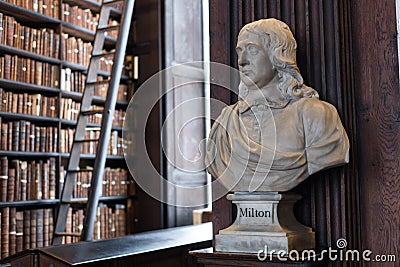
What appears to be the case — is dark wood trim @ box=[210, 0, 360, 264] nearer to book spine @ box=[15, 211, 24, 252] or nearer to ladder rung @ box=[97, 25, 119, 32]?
ladder rung @ box=[97, 25, 119, 32]

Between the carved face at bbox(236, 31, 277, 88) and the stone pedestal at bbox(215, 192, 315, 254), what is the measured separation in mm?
484

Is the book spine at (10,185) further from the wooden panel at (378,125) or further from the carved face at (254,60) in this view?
the wooden panel at (378,125)

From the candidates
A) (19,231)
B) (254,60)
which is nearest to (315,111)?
(254,60)

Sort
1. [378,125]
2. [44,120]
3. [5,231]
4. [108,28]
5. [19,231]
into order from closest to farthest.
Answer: [378,125]
[5,231]
[19,231]
[44,120]
[108,28]

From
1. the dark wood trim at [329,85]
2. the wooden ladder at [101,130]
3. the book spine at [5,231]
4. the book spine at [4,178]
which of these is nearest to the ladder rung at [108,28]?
the wooden ladder at [101,130]

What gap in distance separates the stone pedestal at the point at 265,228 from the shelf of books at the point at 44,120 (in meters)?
2.56

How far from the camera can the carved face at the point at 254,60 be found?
2.41 meters

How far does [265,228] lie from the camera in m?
2.36

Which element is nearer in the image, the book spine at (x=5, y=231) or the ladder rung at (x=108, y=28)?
the book spine at (x=5, y=231)

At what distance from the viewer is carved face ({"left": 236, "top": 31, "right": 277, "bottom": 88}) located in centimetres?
241

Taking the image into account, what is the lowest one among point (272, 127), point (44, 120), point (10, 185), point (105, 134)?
point (10, 185)

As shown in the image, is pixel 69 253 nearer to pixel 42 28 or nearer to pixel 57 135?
pixel 57 135

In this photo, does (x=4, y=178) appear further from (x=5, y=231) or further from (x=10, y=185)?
(x=5, y=231)

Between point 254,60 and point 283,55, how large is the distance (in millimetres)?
124
